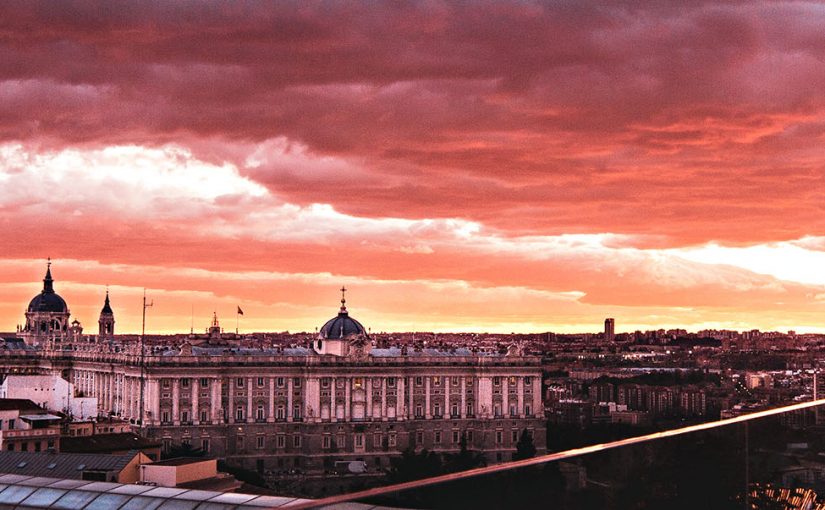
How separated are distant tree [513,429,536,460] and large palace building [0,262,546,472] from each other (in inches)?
42.0

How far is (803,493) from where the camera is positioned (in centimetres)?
2334

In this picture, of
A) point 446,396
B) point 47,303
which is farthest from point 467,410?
point 47,303

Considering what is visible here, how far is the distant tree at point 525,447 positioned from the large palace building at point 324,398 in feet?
3.50

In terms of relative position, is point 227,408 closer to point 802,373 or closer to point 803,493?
point 802,373

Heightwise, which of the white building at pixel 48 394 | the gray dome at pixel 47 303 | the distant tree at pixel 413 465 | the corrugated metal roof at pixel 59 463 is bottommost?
the distant tree at pixel 413 465

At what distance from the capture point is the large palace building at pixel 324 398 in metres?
105

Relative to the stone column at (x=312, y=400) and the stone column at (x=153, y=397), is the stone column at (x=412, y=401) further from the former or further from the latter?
the stone column at (x=153, y=397)

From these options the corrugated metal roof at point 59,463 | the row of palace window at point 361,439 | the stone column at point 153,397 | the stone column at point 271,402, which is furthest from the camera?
the stone column at point 271,402

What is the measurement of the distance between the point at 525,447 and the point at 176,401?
88.2 ft

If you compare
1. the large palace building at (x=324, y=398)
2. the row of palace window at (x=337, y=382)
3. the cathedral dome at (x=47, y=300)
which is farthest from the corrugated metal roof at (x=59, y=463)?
the cathedral dome at (x=47, y=300)

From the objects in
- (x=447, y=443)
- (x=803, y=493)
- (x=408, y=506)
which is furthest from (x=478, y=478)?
(x=447, y=443)

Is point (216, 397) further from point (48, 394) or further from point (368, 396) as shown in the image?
point (48, 394)

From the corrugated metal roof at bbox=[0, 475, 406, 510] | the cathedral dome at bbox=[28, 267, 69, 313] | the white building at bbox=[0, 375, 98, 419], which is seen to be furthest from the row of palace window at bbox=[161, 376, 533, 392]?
the corrugated metal roof at bbox=[0, 475, 406, 510]

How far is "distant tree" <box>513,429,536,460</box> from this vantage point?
108500mm
